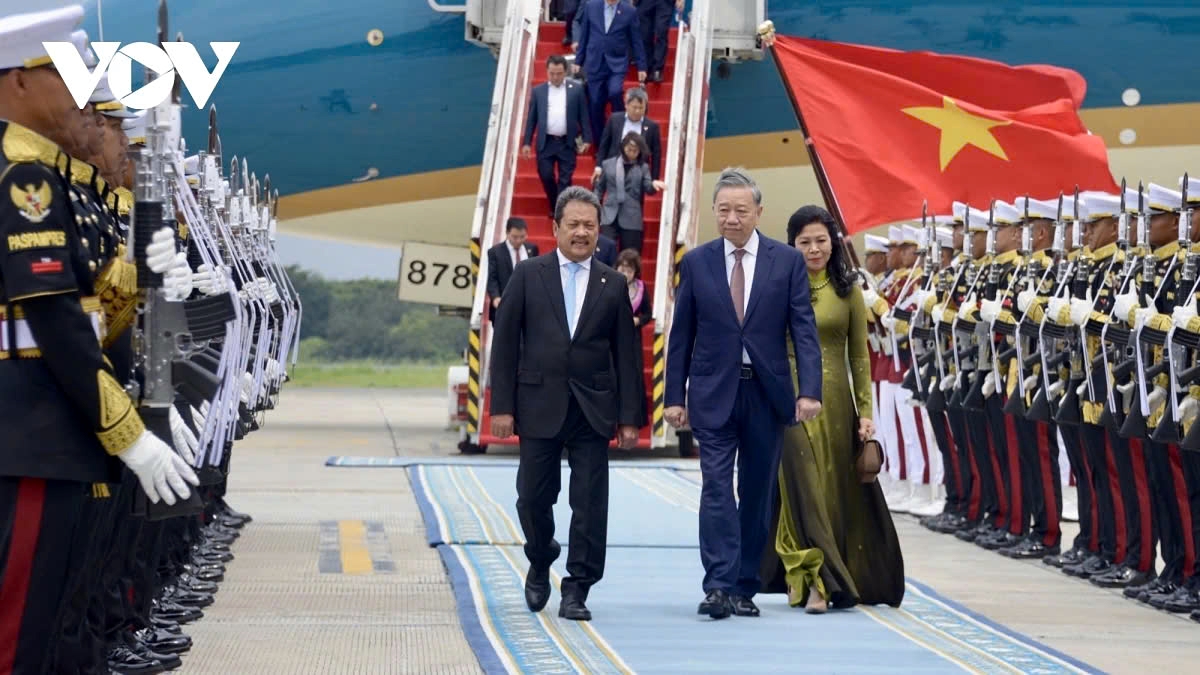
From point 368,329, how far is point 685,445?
25180 millimetres

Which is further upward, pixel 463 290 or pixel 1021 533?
pixel 463 290

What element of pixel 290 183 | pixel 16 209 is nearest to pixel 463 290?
pixel 290 183

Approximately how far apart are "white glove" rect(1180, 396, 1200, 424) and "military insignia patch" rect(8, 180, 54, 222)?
4883 millimetres

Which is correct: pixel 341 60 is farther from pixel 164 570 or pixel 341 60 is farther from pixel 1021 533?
pixel 164 570

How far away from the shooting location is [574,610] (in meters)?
7.30

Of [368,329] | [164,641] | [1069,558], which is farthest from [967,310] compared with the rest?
[368,329]

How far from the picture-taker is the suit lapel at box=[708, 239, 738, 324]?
25.1ft

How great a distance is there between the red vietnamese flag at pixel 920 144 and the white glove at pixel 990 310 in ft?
13.1

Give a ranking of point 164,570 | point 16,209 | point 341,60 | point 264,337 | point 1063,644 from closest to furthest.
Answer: point 16,209, point 1063,644, point 164,570, point 264,337, point 341,60

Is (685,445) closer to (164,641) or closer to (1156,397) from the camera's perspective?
(1156,397)

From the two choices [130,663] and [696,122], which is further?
[696,122]

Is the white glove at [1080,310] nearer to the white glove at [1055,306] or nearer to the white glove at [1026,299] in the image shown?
the white glove at [1055,306]

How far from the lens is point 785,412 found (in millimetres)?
7598

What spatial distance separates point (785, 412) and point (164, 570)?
2.30 meters
